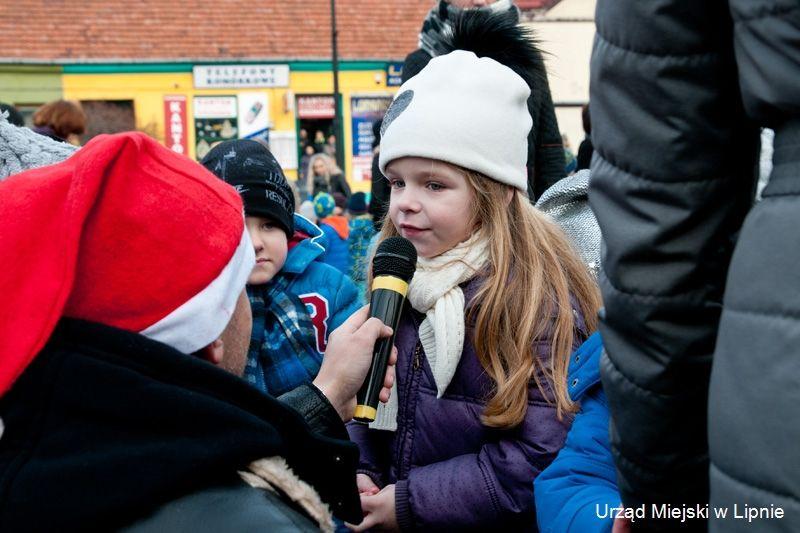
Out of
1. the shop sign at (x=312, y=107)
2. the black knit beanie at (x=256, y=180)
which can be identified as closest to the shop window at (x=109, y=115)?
the shop sign at (x=312, y=107)

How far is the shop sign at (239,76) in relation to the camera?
22625mm

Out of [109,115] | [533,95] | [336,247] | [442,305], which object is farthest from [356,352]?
[109,115]

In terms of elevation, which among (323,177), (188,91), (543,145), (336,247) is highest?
(543,145)

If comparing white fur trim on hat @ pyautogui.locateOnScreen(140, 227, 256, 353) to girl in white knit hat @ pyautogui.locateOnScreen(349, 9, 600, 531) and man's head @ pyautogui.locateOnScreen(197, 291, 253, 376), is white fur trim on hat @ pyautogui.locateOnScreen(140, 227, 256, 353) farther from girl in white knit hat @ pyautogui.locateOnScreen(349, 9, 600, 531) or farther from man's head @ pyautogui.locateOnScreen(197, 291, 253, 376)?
girl in white knit hat @ pyautogui.locateOnScreen(349, 9, 600, 531)

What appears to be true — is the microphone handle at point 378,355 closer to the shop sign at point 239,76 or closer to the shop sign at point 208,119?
the shop sign at point 208,119

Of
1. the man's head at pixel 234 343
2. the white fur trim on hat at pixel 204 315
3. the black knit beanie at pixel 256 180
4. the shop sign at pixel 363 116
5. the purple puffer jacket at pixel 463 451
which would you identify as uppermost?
the white fur trim on hat at pixel 204 315

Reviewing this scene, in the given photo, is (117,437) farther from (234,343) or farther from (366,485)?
(366,485)

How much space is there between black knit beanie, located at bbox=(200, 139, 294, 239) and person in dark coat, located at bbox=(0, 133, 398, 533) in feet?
4.35

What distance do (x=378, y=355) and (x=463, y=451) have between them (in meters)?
0.50

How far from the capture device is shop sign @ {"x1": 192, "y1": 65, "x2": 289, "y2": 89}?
74.2 feet

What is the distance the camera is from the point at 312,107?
23.0m

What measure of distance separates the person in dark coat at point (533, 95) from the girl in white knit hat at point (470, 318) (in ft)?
2.01

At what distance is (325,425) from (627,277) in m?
0.74

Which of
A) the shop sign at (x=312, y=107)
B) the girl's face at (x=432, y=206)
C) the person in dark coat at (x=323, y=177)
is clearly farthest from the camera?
the shop sign at (x=312, y=107)
